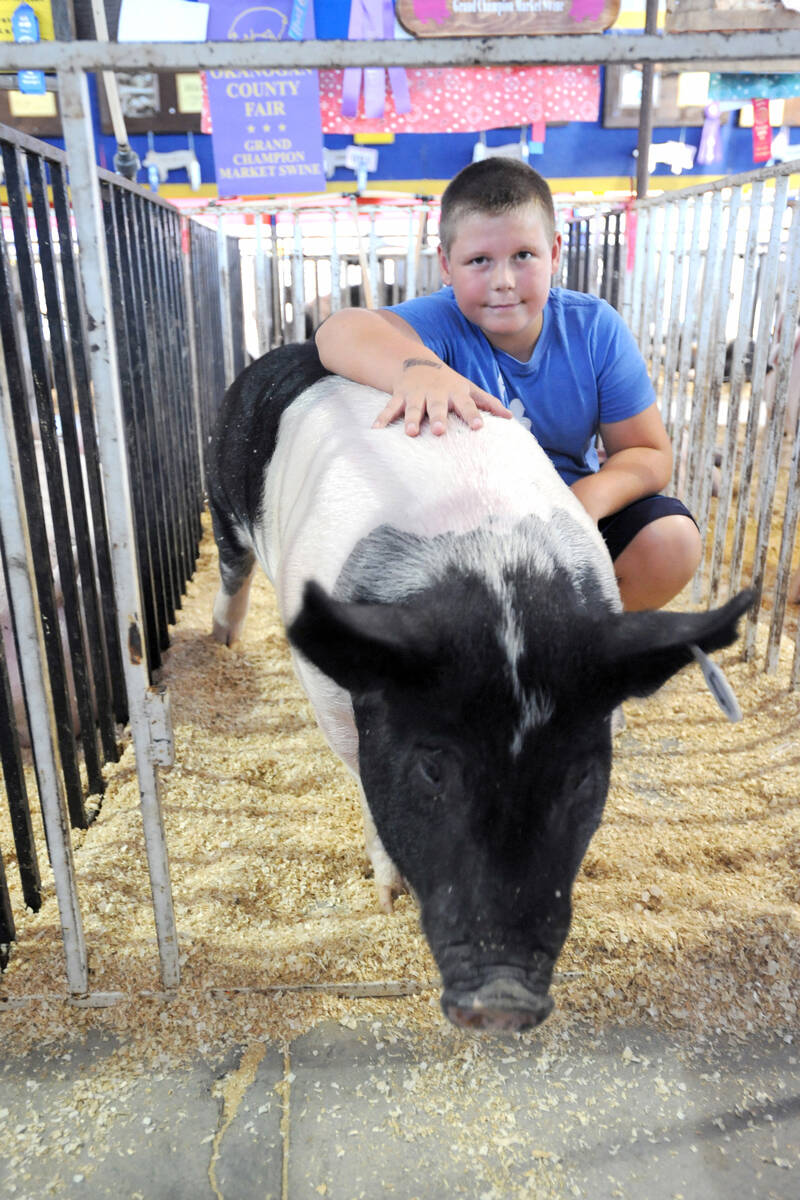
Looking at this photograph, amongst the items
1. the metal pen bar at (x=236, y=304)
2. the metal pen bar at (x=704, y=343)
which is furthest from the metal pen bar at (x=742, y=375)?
the metal pen bar at (x=236, y=304)

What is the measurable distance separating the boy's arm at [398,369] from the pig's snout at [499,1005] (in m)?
0.94

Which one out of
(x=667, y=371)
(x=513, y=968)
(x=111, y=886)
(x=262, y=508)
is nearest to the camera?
(x=513, y=968)

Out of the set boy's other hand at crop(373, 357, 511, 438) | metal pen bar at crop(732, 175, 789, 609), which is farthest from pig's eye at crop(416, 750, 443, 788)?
metal pen bar at crop(732, 175, 789, 609)

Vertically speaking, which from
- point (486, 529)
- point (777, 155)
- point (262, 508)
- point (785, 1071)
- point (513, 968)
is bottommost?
point (785, 1071)

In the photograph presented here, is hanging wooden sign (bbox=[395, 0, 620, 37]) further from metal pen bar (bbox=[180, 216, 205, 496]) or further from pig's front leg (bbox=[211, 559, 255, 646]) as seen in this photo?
metal pen bar (bbox=[180, 216, 205, 496])

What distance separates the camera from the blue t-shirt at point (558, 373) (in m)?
2.22

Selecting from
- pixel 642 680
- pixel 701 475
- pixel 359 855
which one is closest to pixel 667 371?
pixel 701 475

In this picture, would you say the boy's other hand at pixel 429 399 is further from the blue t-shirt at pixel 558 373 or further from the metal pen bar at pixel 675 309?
the metal pen bar at pixel 675 309

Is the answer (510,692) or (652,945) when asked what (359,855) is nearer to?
(652,945)

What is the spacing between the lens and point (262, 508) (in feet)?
7.57

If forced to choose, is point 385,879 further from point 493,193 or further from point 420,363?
point 493,193

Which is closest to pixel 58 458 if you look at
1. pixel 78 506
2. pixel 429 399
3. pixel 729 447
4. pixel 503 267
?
pixel 78 506

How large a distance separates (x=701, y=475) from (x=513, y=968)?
9.66ft

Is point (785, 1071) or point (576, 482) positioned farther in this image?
point (576, 482)
